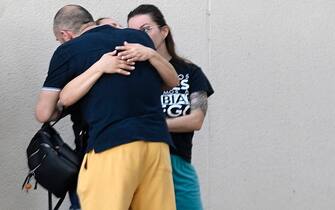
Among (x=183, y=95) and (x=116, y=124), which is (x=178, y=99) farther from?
(x=116, y=124)

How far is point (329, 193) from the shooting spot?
4.24 m

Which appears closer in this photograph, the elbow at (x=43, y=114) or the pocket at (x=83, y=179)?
the pocket at (x=83, y=179)

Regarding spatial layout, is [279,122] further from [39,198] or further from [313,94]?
[39,198]

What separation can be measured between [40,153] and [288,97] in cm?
213

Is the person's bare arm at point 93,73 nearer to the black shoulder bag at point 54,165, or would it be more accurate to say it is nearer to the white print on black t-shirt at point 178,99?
the black shoulder bag at point 54,165

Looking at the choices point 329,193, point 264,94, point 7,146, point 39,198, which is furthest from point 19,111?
point 329,193

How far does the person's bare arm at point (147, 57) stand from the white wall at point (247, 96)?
39.1 inches

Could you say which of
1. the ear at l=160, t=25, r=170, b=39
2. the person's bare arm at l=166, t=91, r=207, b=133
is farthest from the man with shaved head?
the ear at l=160, t=25, r=170, b=39

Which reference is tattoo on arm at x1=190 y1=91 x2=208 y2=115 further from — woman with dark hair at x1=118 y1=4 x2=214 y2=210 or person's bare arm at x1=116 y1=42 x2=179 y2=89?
person's bare arm at x1=116 y1=42 x2=179 y2=89

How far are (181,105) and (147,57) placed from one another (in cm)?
51

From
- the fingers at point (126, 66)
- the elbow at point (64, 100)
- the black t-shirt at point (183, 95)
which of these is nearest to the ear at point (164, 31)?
the black t-shirt at point (183, 95)

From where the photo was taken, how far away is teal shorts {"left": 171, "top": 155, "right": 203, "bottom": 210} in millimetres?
2715

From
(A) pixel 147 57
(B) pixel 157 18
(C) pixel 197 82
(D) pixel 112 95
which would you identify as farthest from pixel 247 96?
(D) pixel 112 95

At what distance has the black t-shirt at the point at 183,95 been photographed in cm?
278
